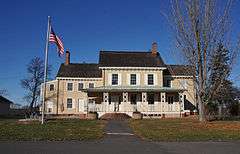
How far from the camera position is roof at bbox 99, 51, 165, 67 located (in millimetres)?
41784

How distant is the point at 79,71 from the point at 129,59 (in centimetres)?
849

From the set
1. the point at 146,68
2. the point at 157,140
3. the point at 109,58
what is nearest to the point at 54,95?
the point at 109,58

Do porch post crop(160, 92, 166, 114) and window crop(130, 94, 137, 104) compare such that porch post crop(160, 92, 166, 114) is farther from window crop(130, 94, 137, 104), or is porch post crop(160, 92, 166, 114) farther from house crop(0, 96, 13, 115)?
house crop(0, 96, 13, 115)

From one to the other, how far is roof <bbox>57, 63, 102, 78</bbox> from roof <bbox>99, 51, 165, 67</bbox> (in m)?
4.21

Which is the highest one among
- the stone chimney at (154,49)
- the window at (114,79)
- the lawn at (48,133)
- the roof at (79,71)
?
the stone chimney at (154,49)

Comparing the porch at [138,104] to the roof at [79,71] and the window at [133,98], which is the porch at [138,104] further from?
the roof at [79,71]

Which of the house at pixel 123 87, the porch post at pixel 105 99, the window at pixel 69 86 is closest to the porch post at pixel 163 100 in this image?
the house at pixel 123 87

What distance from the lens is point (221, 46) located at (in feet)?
91.5

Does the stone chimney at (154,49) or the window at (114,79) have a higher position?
the stone chimney at (154,49)

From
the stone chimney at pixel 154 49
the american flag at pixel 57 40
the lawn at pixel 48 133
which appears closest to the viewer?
the lawn at pixel 48 133

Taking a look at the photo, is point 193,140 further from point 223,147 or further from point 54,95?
point 54,95

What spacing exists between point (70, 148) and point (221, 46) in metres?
20.3

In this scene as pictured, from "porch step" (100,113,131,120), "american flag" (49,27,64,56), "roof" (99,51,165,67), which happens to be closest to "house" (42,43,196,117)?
"roof" (99,51,165,67)

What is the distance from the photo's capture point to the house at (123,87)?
37562 mm
